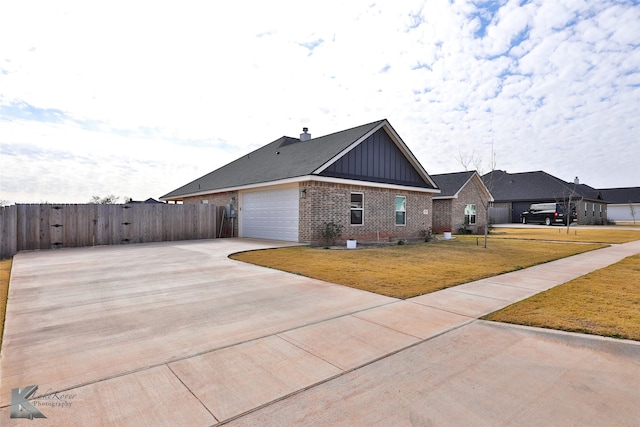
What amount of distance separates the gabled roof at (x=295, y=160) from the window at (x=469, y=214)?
8.29 meters

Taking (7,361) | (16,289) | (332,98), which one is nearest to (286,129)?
(332,98)

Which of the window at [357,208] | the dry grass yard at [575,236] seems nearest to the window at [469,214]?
the dry grass yard at [575,236]

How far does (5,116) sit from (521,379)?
55.5 feet

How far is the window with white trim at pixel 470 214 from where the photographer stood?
25.5 metres

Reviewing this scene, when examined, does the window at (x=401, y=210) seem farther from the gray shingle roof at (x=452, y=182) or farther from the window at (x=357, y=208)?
the gray shingle roof at (x=452, y=182)

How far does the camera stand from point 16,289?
610cm

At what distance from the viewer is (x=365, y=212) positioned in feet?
50.6

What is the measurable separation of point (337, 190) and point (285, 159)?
4640mm

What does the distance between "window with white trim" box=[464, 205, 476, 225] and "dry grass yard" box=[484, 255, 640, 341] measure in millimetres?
19100

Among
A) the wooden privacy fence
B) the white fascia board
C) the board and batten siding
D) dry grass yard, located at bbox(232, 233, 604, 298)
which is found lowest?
dry grass yard, located at bbox(232, 233, 604, 298)

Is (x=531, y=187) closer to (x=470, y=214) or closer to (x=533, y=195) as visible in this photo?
(x=533, y=195)

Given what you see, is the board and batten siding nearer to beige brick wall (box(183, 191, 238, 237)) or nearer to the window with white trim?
beige brick wall (box(183, 191, 238, 237))

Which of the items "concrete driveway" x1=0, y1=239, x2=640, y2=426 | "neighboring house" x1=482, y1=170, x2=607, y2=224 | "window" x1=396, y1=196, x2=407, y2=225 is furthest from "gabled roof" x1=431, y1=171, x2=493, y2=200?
"concrete driveway" x1=0, y1=239, x2=640, y2=426

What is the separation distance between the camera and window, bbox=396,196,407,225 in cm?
1728
